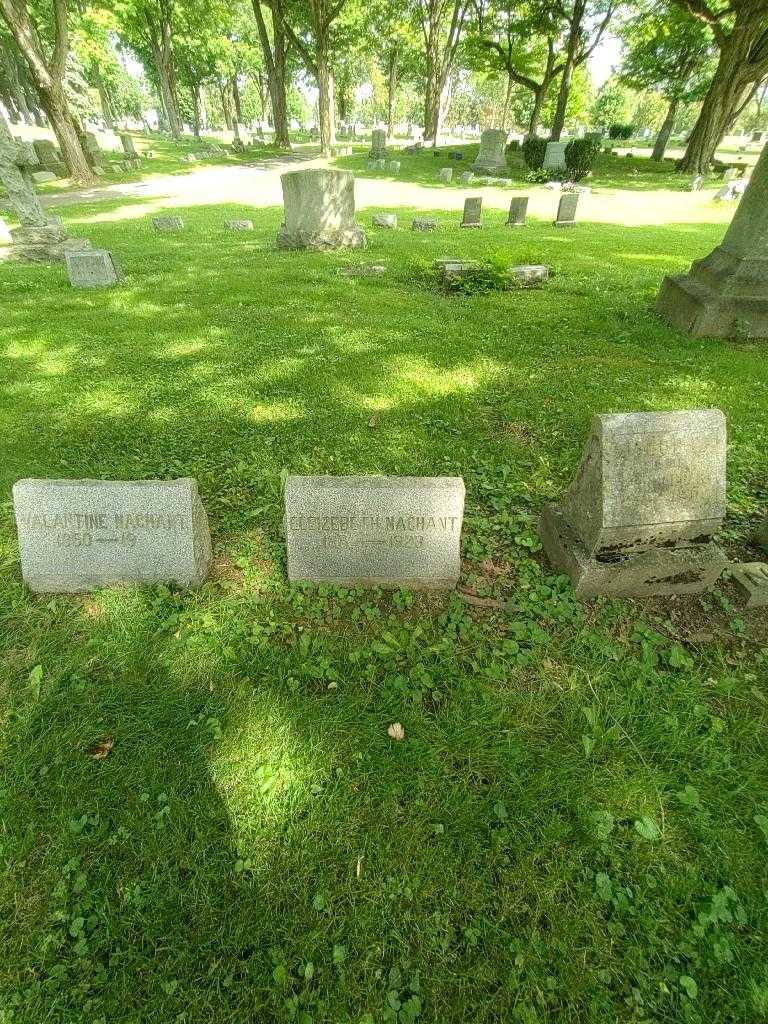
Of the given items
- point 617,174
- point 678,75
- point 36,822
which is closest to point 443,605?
point 36,822

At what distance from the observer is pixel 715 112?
22.5 metres

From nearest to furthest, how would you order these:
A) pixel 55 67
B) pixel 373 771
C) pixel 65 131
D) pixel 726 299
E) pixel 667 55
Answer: pixel 373 771
pixel 726 299
pixel 55 67
pixel 65 131
pixel 667 55

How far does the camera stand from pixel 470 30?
1215 inches

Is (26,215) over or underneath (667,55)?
underneath

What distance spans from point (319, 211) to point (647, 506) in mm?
10453

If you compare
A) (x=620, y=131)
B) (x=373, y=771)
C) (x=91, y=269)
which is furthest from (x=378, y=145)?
(x=373, y=771)

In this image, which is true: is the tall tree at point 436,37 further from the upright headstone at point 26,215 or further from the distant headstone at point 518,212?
the upright headstone at point 26,215

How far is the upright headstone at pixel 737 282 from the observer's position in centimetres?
619

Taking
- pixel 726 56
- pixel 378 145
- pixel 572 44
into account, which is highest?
→ pixel 572 44

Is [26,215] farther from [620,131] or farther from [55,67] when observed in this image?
[620,131]

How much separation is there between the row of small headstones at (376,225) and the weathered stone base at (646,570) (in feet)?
23.0

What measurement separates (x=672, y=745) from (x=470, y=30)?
4268cm

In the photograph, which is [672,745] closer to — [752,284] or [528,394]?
[528,394]

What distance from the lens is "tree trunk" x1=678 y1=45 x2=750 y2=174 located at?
20886 millimetres
